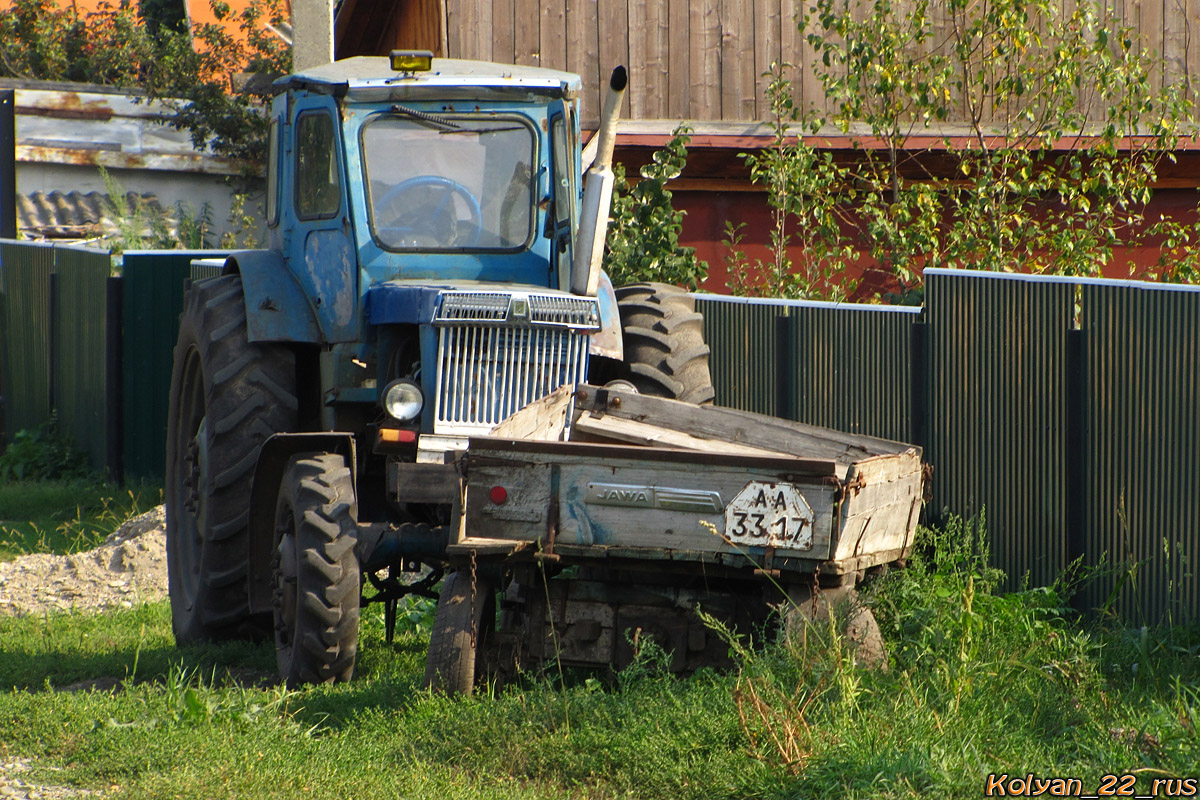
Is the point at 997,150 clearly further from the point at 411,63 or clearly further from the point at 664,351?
the point at 411,63

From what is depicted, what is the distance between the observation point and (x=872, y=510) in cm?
522

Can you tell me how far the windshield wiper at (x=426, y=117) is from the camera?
6621mm

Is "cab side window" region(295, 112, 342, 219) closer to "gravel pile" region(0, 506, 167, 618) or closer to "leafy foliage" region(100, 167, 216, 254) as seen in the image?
"gravel pile" region(0, 506, 167, 618)

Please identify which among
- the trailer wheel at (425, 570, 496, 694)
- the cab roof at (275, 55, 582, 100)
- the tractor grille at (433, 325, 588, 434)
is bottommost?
the trailer wheel at (425, 570, 496, 694)

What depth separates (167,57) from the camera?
75.3 feet

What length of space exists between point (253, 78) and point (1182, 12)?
13.0 metres

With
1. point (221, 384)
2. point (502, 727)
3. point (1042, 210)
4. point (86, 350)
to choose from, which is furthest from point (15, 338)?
point (502, 727)

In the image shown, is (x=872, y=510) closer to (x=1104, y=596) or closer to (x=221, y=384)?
(x=1104, y=596)

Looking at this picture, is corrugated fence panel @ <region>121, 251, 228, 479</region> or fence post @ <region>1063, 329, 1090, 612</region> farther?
corrugated fence panel @ <region>121, 251, 228, 479</region>

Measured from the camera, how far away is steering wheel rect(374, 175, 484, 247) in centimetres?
666

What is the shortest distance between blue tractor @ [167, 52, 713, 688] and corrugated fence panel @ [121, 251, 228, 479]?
5258 mm

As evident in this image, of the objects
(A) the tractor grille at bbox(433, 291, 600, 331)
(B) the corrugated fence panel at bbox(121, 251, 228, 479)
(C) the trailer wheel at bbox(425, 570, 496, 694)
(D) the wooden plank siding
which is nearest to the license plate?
(C) the trailer wheel at bbox(425, 570, 496, 694)

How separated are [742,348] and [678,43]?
Result: 5.63m

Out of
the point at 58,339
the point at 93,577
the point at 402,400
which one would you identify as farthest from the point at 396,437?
the point at 58,339
